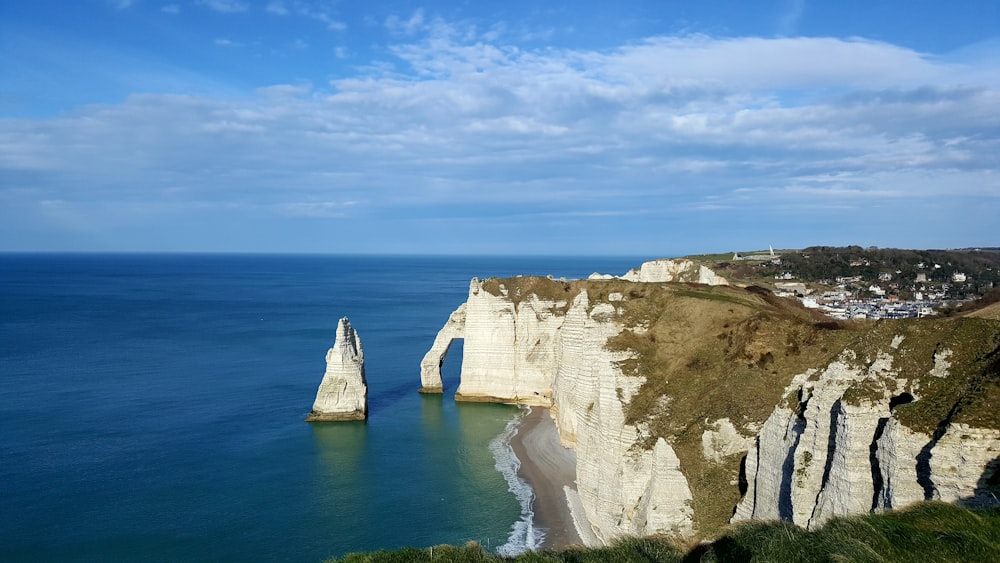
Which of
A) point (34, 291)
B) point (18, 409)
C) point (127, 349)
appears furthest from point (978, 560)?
point (34, 291)

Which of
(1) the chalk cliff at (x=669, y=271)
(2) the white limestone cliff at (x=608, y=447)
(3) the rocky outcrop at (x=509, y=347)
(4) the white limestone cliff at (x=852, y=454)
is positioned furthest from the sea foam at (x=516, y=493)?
(1) the chalk cliff at (x=669, y=271)

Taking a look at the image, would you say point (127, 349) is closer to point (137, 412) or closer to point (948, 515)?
point (137, 412)

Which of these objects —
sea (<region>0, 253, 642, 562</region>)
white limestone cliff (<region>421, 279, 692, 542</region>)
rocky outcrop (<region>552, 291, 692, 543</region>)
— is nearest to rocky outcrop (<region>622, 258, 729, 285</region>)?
white limestone cliff (<region>421, 279, 692, 542</region>)

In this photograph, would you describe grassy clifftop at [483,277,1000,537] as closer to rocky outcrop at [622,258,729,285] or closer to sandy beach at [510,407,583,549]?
sandy beach at [510,407,583,549]

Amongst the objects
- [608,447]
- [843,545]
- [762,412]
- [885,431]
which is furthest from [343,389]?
[843,545]

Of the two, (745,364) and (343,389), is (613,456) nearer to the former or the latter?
(745,364)

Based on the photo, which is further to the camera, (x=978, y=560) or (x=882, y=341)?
(x=882, y=341)
